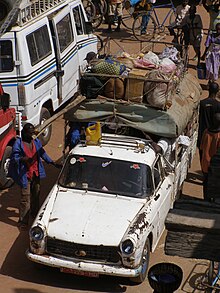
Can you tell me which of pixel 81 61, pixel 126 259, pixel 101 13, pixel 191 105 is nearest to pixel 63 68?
pixel 81 61

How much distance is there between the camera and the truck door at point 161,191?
34.1 ft

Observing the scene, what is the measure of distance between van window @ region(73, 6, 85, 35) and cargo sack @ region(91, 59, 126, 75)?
4.65m

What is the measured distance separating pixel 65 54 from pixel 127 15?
31.7ft

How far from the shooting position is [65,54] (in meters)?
15.3

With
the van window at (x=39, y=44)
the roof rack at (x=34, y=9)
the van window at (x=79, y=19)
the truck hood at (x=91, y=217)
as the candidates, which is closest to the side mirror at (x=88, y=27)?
the van window at (x=79, y=19)

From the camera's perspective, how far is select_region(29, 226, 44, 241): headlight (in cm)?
948

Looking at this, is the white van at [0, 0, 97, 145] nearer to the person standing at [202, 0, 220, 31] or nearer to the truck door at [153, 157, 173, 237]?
the truck door at [153, 157, 173, 237]

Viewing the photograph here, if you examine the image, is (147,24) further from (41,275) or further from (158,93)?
(41,275)

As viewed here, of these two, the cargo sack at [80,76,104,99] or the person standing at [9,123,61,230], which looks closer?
the person standing at [9,123,61,230]

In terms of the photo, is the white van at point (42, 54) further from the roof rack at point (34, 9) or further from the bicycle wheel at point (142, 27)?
the bicycle wheel at point (142, 27)

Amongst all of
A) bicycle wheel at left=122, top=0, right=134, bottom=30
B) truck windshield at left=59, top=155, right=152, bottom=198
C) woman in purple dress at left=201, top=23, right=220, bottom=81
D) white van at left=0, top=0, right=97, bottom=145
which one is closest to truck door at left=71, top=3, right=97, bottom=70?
white van at left=0, top=0, right=97, bottom=145

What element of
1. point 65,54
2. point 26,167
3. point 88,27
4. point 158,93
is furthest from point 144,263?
point 88,27

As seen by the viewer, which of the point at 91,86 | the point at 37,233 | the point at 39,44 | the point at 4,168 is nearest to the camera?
the point at 37,233

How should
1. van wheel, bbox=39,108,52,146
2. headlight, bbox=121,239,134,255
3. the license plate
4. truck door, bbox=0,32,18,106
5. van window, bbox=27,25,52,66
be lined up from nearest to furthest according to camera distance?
headlight, bbox=121,239,134,255 < the license plate < truck door, bbox=0,32,18,106 < van window, bbox=27,25,52,66 < van wheel, bbox=39,108,52,146
